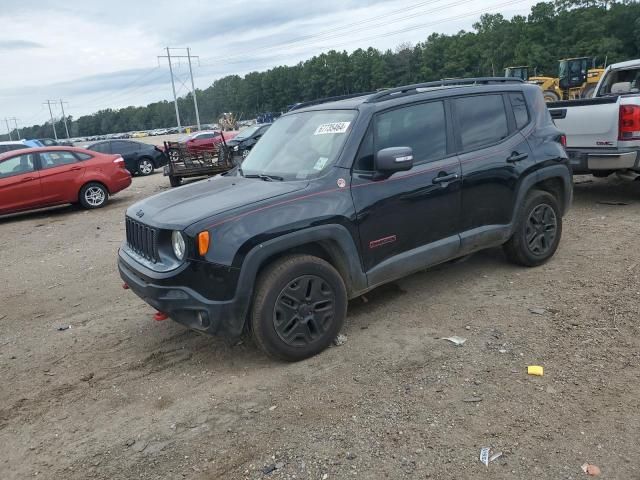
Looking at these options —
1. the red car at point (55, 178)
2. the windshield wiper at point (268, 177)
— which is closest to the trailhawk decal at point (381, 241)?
the windshield wiper at point (268, 177)

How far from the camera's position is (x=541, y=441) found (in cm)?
291

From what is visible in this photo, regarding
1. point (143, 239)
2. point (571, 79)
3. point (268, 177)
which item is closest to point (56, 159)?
point (143, 239)

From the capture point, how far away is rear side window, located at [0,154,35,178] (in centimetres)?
1111

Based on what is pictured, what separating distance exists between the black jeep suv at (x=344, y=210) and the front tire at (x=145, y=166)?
1628cm

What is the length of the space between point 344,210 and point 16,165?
9.83 metres

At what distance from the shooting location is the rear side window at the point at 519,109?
523cm

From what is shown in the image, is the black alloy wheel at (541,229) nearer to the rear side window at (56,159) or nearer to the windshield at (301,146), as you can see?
the windshield at (301,146)

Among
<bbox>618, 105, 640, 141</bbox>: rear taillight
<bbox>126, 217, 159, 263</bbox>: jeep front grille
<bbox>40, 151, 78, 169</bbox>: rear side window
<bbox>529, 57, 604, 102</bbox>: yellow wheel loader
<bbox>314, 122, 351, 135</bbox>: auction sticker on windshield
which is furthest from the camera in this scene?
<bbox>529, 57, 604, 102</bbox>: yellow wheel loader

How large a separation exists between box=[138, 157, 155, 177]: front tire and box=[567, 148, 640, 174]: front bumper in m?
16.2

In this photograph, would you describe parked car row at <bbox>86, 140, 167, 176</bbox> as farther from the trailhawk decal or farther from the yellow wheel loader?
the yellow wheel loader

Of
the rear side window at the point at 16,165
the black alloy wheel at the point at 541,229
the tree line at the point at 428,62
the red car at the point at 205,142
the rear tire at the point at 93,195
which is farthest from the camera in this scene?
the tree line at the point at 428,62

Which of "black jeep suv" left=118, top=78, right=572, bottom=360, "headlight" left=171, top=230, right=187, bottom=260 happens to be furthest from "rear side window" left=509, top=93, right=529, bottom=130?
"headlight" left=171, top=230, right=187, bottom=260

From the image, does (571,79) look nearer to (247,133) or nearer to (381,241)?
(247,133)

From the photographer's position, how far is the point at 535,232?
538 centimetres
